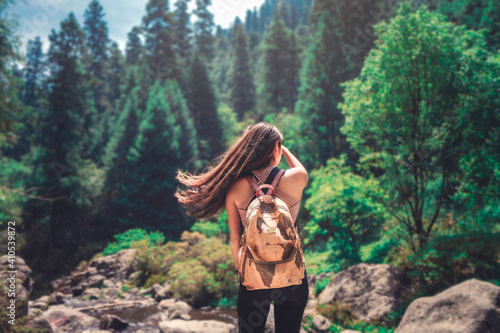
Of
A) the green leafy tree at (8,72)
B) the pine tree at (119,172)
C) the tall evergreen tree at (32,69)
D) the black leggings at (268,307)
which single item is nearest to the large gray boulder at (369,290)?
the black leggings at (268,307)

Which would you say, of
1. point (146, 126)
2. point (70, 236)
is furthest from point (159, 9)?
point (70, 236)

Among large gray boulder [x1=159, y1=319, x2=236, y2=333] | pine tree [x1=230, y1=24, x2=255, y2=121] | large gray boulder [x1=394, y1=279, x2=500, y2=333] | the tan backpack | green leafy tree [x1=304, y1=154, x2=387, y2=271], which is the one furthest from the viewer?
pine tree [x1=230, y1=24, x2=255, y2=121]

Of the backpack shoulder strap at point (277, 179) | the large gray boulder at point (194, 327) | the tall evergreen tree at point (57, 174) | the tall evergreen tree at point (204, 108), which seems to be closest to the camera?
the backpack shoulder strap at point (277, 179)

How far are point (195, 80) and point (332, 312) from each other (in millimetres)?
32086

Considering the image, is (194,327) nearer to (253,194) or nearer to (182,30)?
(253,194)

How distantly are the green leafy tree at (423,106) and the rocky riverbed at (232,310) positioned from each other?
103 inches

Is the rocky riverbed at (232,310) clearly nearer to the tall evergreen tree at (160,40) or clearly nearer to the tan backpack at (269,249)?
the tan backpack at (269,249)

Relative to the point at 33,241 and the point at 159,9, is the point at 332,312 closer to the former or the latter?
the point at 33,241

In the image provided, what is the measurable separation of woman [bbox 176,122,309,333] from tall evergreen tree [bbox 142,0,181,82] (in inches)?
1444

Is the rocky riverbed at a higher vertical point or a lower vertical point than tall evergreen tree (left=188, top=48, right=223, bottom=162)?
lower

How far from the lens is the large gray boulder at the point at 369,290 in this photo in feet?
25.1

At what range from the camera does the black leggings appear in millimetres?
2156

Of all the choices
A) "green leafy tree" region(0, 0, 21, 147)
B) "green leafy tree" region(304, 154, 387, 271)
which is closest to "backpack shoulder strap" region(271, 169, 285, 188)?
"green leafy tree" region(304, 154, 387, 271)

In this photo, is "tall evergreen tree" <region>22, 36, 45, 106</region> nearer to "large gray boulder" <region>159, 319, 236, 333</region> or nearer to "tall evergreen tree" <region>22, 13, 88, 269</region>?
"tall evergreen tree" <region>22, 13, 88, 269</region>
